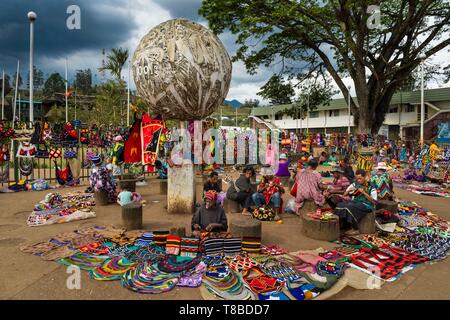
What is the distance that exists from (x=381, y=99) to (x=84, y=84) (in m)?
71.1

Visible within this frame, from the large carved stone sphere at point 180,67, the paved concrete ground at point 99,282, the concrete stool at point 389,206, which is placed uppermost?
the large carved stone sphere at point 180,67

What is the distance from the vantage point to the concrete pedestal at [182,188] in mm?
7145

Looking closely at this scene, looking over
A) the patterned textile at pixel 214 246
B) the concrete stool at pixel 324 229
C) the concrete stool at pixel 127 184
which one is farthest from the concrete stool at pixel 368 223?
the concrete stool at pixel 127 184

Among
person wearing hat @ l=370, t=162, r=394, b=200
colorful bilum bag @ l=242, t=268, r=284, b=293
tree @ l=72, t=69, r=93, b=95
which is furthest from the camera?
tree @ l=72, t=69, r=93, b=95

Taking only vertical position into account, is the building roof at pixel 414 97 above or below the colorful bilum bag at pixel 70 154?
above

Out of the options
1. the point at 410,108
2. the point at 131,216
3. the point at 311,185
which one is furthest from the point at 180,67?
the point at 410,108

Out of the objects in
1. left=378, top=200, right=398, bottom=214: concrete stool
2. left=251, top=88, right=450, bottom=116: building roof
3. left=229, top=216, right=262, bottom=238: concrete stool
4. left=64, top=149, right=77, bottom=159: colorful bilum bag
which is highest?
left=251, top=88, right=450, bottom=116: building roof

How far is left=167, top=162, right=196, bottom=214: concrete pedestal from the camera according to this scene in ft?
23.4

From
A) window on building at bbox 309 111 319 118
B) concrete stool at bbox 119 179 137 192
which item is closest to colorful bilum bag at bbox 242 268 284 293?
concrete stool at bbox 119 179 137 192

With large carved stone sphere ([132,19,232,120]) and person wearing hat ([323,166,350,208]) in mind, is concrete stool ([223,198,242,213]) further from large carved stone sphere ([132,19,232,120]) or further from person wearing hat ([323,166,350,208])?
large carved stone sphere ([132,19,232,120])

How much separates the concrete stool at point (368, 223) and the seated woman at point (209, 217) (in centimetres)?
288

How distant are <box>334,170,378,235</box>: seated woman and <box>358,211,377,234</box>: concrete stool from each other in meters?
0.06

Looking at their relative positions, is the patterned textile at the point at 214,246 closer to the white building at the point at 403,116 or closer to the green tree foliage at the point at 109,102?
the green tree foliage at the point at 109,102

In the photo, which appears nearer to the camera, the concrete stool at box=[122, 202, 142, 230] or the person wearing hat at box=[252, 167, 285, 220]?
the concrete stool at box=[122, 202, 142, 230]
